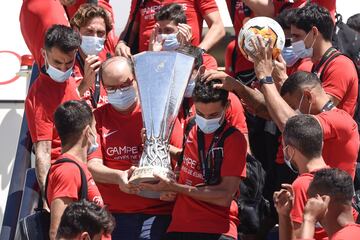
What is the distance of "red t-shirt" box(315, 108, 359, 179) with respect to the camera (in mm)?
7156

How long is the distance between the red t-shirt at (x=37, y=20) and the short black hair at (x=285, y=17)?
1.78 meters

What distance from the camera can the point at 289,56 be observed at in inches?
333

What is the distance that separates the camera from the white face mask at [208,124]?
7.34 m

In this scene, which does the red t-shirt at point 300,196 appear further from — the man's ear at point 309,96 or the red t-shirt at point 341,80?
the red t-shirt at point 341,80

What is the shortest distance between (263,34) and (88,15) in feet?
5.58

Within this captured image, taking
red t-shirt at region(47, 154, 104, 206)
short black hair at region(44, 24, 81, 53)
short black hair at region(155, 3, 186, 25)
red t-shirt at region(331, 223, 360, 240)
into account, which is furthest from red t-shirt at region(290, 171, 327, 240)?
short black hair at region(155, 3, 186, 25)

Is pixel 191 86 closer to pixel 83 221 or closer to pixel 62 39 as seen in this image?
pixel 62 39

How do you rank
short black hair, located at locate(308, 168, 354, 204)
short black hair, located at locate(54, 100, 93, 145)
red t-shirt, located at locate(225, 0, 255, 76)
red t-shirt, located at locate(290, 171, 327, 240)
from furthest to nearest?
red t-shirt, located at locate(225, 0, 255, 76)
short black hair, located at locate(54, 100, 93, 145)
red t-shirt, located at locate(290, 171, 327, 240)
short black hair, located at locate(308, 168, 354, 204)

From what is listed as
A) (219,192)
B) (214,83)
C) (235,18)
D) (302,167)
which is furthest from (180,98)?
(235,18)

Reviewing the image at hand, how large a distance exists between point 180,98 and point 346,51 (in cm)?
213

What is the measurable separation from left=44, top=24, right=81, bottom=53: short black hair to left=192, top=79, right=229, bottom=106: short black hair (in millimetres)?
1089

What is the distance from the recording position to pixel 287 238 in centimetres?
656

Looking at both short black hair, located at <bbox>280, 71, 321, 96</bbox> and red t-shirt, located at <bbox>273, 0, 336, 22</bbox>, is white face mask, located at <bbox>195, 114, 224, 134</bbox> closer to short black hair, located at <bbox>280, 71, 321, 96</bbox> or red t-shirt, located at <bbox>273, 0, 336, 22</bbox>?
short black hair, located at <bbox>280, 71, 321, 96</bbox>

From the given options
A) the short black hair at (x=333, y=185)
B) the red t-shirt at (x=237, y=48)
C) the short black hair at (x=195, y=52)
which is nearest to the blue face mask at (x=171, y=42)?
the short black hair at (x=195, y=52)
